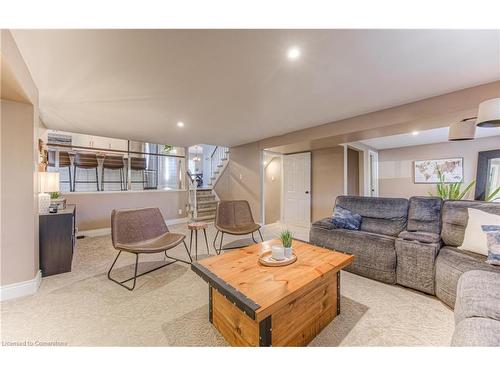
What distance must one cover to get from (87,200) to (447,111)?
6442 millimetres

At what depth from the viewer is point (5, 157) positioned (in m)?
1.96

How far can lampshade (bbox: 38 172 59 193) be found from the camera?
109 inches

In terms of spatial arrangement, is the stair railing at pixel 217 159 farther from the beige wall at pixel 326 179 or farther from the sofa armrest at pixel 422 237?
the sofa armrest at pixel 422 237

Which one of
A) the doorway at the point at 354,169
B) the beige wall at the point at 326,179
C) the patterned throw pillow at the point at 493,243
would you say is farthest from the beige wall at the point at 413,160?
the patterned throw pillow at the point at 493,243

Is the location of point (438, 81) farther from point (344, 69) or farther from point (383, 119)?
point (344, 69)

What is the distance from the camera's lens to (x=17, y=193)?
79.1 inches

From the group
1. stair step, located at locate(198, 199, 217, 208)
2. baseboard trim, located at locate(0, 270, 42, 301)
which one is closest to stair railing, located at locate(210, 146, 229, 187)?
stair step, located at locate(198, 199, 217, 208)

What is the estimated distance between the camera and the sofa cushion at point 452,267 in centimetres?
167

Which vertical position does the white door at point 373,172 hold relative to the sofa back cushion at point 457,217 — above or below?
above

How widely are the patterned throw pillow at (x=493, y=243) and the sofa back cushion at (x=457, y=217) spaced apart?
24 cm

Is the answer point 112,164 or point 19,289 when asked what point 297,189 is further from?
point 19,289

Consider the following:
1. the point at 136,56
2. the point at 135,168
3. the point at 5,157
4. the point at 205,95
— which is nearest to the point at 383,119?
the point at 205,95

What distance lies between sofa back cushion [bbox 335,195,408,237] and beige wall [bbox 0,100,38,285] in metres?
3.88

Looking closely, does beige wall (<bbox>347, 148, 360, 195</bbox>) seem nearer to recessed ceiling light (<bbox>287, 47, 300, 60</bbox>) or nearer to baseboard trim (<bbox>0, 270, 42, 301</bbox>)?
recessed ceiling light (<bbox>287, 47, 300, 60</bbox>)
